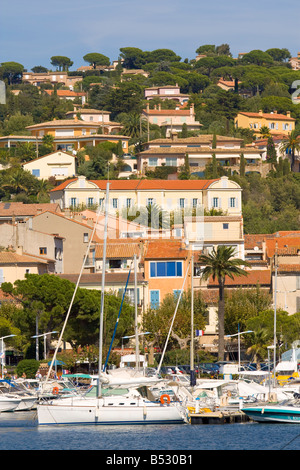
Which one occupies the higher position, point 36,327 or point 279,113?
point 279,113

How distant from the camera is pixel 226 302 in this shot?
7612cm

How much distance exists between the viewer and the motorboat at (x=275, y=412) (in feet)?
159

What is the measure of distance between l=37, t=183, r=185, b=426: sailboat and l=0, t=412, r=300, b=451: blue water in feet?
1.08

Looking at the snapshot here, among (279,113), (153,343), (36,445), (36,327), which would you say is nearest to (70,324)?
(36,327)

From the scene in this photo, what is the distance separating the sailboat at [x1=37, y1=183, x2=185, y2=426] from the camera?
4625 cm

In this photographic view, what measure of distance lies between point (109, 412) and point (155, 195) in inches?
2713

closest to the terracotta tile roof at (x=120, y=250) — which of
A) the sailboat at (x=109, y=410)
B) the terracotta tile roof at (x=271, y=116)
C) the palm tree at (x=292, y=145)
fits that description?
the sailboat at (x=109, y=410)

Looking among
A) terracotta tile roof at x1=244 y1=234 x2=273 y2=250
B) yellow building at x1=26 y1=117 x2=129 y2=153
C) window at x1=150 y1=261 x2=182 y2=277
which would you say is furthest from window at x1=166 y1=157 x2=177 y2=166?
window at x1=150 y1=261 x2=182 y2=277

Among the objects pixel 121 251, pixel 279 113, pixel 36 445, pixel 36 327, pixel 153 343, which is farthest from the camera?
pixel 279 113

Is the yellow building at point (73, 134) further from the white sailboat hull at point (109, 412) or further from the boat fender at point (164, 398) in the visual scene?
the white sailboat hull at point (109, 412)

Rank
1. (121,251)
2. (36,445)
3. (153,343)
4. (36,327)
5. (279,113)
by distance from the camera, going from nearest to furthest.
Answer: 1. (36,445)
2. (36,327)
3. (153,343)
4. (121,251)
5. (279,113)

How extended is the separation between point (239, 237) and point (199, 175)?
3765 centimetres

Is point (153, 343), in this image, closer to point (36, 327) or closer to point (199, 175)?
point (36, 327)

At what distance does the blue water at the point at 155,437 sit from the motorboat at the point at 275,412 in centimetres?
29
